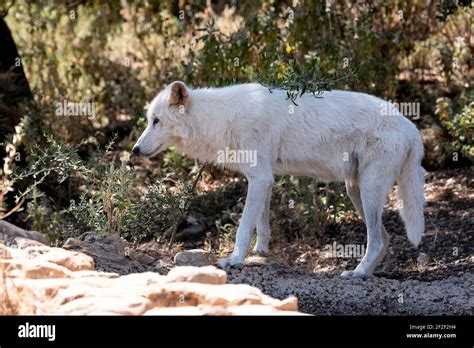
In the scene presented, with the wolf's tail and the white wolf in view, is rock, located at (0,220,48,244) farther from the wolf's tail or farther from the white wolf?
the wolf's tail

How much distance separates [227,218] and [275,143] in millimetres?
2955

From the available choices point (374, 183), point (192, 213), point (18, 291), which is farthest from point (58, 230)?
point (18, 291)

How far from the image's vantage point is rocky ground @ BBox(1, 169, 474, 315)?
7.75m

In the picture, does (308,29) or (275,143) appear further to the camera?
(308,29)

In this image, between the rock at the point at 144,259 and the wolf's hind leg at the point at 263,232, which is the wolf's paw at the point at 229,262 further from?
the wolf's hind leg at the point at 263,232

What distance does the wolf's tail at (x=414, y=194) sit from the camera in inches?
354

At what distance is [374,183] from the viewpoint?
29.2 ft

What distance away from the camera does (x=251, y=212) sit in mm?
8711

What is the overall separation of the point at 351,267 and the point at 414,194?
1.51 m

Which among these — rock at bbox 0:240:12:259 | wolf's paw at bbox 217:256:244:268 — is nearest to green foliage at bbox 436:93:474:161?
wolf's paw at bbox 217:256:244:268

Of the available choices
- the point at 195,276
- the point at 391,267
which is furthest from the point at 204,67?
the point at 195,276

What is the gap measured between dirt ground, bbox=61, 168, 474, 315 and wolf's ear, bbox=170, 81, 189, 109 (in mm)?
1416

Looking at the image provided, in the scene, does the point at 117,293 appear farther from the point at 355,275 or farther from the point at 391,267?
the point at 391,267
